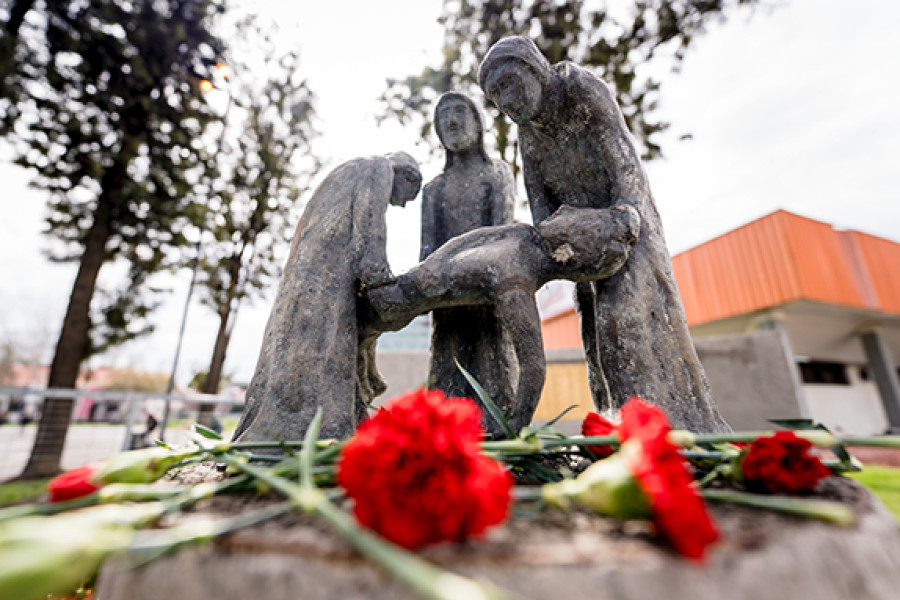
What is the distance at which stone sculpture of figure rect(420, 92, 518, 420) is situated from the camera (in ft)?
7.63

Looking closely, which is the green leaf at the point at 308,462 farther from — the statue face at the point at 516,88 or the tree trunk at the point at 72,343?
the tree trunk at the point at 72,343

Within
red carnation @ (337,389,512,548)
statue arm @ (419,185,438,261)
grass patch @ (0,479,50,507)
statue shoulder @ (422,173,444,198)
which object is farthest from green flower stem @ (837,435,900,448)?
grass patch @ (0,479,50,507)

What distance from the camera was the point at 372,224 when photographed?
198 cm

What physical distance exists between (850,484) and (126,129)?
1022 cm

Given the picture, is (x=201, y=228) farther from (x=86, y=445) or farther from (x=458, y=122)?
(x=458, y=122)

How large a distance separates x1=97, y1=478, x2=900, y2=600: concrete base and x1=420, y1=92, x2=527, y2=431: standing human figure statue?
1.51 meters

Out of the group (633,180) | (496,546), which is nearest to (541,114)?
(633,180)

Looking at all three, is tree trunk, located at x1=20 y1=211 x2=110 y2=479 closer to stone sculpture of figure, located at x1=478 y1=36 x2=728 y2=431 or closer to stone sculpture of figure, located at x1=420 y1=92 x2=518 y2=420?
stone sculpture of figure, located at x1=420 y1=92 x2=518 y2=420

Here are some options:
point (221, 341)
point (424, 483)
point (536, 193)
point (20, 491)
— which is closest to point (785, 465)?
point (424, 483)

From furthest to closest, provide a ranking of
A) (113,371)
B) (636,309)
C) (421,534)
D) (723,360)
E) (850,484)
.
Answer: (113,371) < (723,360) < (636,309) < (850,484) < (421,534)

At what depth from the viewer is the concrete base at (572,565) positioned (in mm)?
583

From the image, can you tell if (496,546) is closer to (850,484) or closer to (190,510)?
(190,510)

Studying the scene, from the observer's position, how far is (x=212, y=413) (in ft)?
29.0

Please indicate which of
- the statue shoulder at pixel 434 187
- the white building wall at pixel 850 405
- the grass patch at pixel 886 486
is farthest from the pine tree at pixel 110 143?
the white building wall at pixel 850 405
